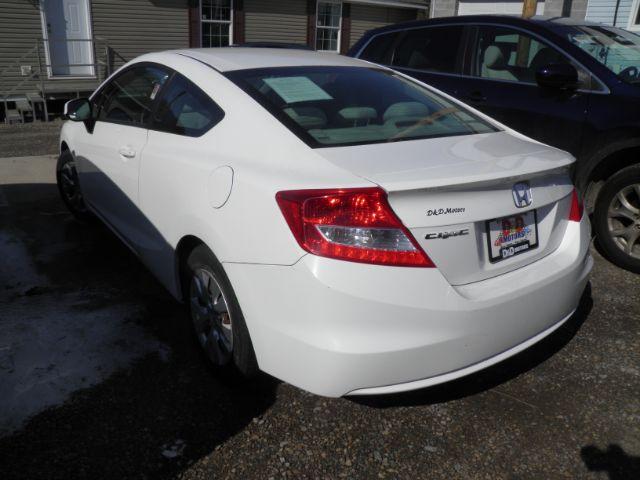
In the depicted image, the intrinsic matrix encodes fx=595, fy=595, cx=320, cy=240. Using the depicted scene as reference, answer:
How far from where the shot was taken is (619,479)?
7.74 feet

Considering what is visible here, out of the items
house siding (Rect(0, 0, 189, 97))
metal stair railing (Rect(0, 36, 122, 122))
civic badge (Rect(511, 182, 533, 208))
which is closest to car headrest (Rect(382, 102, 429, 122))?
civic badge (Rect(511, 182, 533, 208))

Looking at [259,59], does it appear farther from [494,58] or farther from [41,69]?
[41,69]

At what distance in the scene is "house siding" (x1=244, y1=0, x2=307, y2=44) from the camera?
1526cm

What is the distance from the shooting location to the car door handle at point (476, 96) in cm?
496

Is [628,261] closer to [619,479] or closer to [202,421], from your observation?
[619,479]

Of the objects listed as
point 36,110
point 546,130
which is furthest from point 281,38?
point 546,130

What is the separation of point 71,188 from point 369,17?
48.7 ft

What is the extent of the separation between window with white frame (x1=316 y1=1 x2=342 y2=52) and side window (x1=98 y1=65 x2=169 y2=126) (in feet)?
44.6

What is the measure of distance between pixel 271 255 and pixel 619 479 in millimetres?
1639

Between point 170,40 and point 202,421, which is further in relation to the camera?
point 170,40

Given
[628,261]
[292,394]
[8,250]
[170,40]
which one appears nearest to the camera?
[292,394]

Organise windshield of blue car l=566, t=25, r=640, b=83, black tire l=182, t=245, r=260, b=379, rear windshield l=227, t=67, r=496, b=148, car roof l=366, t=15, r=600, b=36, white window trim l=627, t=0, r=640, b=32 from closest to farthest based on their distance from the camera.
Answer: black tire l=182, t=245, r=260, b=379 → rear windshield l=227, t=67, r=496, b=148 → windshield of blue car l=566, t=25, r=640, b=83 → car roof l=366, t=15, r=600, b=36 → white window trim l=627, t=0, r=640, b=32

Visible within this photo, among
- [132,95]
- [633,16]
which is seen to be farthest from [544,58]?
[633,16]

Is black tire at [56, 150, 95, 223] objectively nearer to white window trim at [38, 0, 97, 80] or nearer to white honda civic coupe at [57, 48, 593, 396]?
white honda civic coupe at [57, 48, 593, 396]
